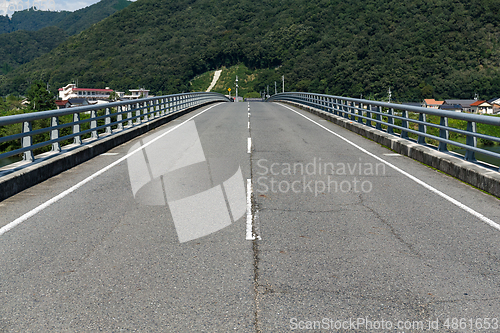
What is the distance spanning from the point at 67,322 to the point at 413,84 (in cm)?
12677

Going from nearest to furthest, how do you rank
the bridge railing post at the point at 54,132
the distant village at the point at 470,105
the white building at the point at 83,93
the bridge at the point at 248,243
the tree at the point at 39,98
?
the bridge at the point at 248,243
the bridge railing post at the point at 54,132
the distant village at the point at 470,105
the tree at the point at 39,98
the white building at the point at 83,93

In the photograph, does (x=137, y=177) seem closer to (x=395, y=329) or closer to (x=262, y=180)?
(x=262, y=180)

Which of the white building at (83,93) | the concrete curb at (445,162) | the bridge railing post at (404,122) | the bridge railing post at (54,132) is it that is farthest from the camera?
the white building at (83,93)

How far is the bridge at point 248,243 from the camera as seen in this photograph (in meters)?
3.74

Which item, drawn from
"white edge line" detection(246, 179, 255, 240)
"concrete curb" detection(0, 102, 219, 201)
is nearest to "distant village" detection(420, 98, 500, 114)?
"concrete curb" detection(0, 102, 219, 201)

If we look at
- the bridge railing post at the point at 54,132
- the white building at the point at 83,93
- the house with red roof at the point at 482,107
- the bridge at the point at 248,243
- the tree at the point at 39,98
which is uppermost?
the white building at the point at 83,93

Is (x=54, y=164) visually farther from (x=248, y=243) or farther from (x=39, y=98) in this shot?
(x=39, y=98)

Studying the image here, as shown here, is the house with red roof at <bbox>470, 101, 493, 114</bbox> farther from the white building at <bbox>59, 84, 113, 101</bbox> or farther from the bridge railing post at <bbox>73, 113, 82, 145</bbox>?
the white building at <bbox>59, 84, 113, 101</bbox>

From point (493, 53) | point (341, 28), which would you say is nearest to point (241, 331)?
point (493, 53)

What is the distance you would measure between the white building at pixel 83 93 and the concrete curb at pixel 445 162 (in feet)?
590

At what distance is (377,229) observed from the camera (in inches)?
239

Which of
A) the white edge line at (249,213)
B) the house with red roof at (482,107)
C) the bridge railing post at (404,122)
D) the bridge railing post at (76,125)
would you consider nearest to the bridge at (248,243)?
the white edge line at (249,213)

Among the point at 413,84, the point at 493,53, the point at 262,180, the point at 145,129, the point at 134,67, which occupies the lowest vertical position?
the point at 262,180

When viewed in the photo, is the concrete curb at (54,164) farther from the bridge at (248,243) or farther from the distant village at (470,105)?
the distant village at (470,105)
